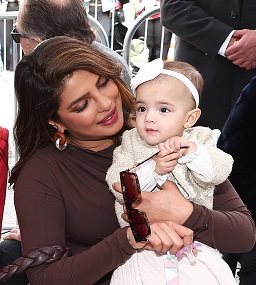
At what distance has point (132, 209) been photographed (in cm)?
179

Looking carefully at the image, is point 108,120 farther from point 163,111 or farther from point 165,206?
point 165,206

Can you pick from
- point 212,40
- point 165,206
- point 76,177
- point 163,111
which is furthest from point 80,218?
point 212,40

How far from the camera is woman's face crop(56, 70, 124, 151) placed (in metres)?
2.11

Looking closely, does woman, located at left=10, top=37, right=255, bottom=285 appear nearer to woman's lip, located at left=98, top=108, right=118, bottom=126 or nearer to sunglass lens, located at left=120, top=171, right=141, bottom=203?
woman's lip, located at left=98, top=108, right=118, bottom=126

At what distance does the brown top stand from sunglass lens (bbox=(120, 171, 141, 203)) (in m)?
0.20

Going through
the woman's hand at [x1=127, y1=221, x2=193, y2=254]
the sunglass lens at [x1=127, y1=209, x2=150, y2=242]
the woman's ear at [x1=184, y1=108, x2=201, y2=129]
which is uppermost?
the woman's ear at [x1=184, y1=108, x2=201, y2=129]

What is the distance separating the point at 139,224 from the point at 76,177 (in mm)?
424

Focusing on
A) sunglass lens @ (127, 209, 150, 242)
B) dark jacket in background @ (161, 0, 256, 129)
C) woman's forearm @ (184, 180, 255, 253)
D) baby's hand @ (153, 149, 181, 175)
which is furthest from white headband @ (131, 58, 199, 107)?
dark jacket in background @ (161, 0, 256, 129)

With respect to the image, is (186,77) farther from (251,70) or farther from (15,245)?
(251,70)

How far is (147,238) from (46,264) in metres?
0.37

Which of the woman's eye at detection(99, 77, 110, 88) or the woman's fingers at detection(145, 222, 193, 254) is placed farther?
the woman's eye at detection(99, 77, 110, 88)

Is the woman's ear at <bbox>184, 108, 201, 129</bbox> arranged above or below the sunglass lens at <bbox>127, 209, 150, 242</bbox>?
above

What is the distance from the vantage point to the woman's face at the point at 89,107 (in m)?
2.11

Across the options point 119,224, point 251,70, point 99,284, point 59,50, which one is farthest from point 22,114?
point 251,70
